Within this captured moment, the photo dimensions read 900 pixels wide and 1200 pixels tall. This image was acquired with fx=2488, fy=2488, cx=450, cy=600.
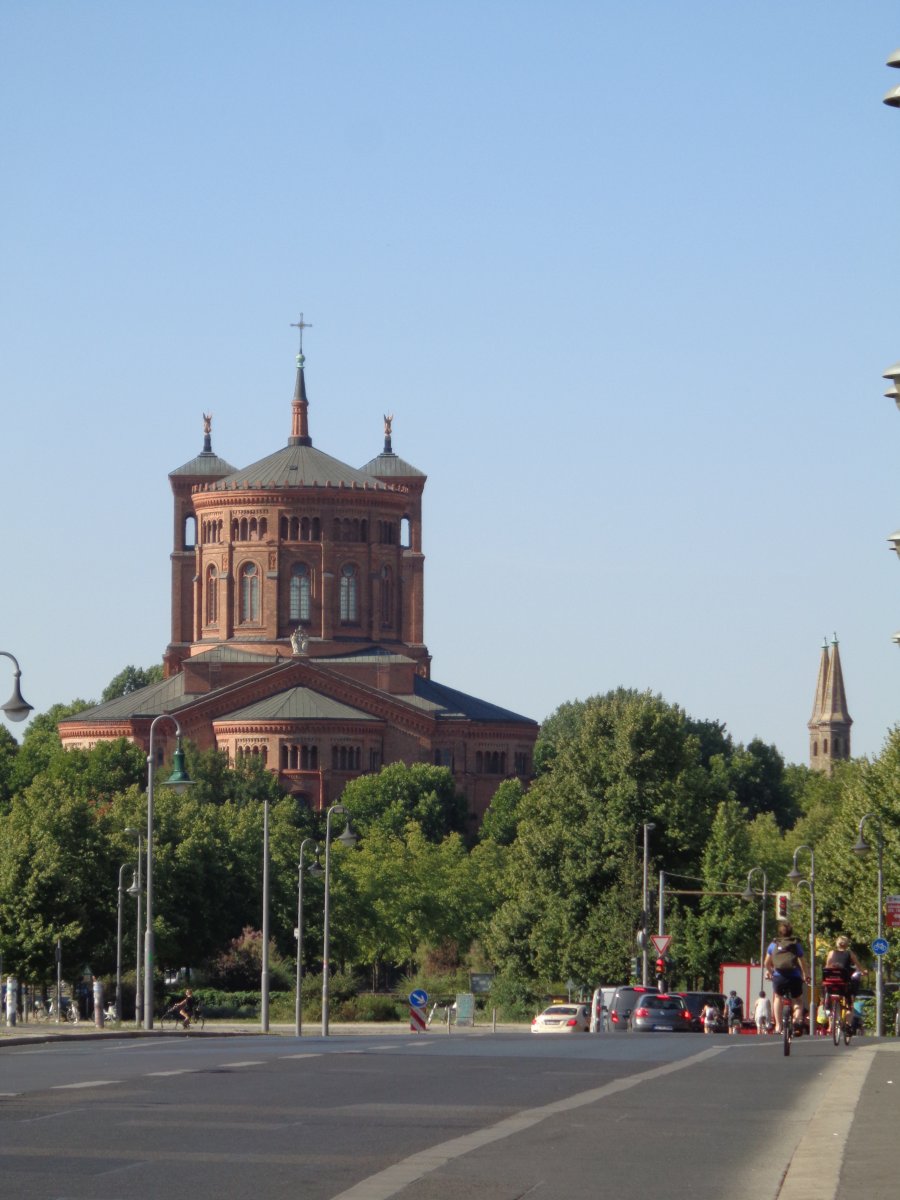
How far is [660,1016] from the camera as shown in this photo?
1892 inches

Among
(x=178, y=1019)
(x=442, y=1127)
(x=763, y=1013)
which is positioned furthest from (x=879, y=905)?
(x=442, y=1127)

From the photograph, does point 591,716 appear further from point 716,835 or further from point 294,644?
point 294,644

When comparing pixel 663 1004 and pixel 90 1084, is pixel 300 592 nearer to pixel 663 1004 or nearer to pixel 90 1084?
pixel 663 1004

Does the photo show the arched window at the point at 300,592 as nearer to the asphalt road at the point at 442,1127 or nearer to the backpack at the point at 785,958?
the backpack at the point at 785,958

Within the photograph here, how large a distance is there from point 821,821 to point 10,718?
377 feet

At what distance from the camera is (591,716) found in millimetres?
88562

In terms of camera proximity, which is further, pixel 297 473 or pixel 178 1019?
pixel 297 473

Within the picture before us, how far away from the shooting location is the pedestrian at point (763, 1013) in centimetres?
5394

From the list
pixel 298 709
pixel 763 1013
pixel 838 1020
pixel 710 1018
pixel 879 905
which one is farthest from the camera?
pixel 298 709

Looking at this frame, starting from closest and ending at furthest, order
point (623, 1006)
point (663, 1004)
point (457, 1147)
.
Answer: point (457, 1147) < point (663, 1004) < point (623, 1006)

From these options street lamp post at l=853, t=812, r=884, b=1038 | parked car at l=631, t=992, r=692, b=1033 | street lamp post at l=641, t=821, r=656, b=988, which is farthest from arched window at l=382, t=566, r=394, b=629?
parked car at l=631, t=992, r=692, b=1033

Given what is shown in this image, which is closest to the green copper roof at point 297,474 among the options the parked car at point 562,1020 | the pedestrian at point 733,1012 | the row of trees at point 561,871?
the row of trees at point 561,871

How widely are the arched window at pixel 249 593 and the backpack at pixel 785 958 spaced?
387 feet

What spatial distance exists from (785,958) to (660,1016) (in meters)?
19.1
